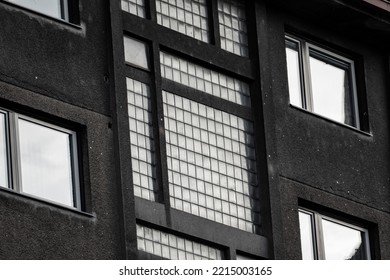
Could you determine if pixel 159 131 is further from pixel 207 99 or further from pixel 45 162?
pixel 45 162

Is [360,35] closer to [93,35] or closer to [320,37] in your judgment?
[320,37]

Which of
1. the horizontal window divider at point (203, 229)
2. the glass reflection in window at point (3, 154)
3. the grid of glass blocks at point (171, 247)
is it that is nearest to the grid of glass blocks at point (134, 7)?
the horizontal window divider at point (203, 229)

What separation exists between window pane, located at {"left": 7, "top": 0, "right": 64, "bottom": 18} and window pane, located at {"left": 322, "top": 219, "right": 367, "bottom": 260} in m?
5.45

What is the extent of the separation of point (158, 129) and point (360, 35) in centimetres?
541

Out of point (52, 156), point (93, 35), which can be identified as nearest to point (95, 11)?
point (93, 35)

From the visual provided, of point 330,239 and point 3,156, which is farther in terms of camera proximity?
point 330,239

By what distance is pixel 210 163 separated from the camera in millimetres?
33406

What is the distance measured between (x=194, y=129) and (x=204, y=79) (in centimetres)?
89

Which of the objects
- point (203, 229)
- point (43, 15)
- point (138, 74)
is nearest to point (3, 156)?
point (43, 15)

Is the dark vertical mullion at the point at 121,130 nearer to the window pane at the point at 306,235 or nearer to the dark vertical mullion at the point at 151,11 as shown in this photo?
the dark vertical mullion at the point at 151,11

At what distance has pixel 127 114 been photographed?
32219mm

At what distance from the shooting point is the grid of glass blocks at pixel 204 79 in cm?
3347

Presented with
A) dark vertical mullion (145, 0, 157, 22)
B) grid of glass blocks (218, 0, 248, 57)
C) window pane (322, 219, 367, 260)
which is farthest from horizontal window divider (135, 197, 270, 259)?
grid of glass blocks (218, 0, 248, 57)

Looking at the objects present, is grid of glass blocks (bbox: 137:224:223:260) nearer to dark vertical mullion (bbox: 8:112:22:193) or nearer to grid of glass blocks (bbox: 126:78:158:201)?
grid of glass blocks (bbox: 126:78:158:201)
